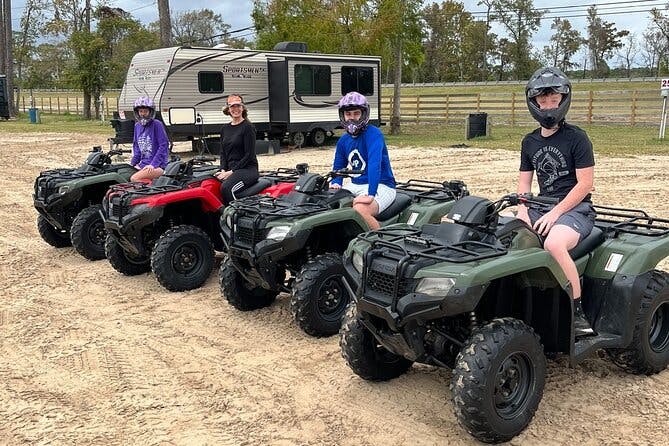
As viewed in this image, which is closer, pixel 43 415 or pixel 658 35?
pixel 43 415

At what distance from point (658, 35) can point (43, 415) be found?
71333 millimetres

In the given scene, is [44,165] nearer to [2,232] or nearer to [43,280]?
[2,232]

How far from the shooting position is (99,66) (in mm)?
34156

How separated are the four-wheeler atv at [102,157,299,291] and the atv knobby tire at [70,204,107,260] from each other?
29.7 inches

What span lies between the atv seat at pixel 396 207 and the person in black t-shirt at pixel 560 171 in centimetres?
137

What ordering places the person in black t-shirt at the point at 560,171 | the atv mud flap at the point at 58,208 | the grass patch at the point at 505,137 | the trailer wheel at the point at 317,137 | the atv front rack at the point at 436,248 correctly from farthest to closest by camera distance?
the trailer wheel at the point at 317,137 < the grass patch at the point at 505,137 < the atv mud flap at the point at 58,208 < the person in black t-shirt at the point at 560,171 < the atv front rack at the point at 436,248

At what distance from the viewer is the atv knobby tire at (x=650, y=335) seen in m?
3.90

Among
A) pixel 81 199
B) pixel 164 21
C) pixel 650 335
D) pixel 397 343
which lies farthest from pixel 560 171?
pixel 164 21

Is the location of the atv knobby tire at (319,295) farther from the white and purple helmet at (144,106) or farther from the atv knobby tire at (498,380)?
the white and purple helmet at (144,106)

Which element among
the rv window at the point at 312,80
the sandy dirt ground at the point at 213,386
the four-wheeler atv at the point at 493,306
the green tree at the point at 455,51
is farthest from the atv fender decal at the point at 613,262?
the green tree at the point at 455,51

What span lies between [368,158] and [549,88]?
1736 mm

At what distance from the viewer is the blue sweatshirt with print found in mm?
5133

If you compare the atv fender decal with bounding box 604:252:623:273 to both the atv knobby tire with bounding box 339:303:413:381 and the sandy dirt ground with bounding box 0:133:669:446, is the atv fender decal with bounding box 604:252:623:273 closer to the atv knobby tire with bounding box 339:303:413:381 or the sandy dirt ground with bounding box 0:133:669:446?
the sandy dirt ground with bounding box 0:133:669:446

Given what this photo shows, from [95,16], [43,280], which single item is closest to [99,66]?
[95,16]
